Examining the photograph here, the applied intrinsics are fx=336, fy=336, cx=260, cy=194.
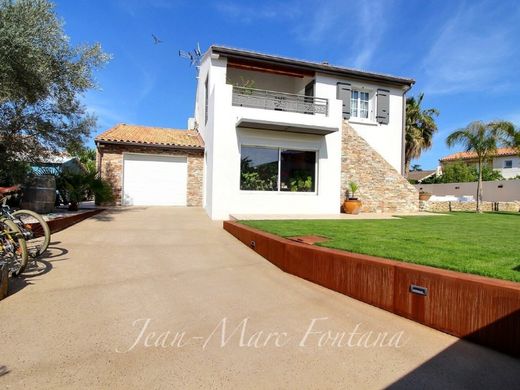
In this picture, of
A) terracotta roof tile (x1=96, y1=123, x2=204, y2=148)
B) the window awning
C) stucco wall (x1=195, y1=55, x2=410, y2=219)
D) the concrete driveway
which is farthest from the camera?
terracotta roof tile (x1=96, y1=123, x2=204, y2=148)

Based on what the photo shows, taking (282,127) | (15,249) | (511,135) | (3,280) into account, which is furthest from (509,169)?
(3,280)

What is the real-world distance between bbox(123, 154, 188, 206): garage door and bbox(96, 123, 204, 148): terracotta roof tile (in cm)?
70

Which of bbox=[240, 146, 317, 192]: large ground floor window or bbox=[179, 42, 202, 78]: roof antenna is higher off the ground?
bbox=[179, 42, 202, 78]: roof antenna

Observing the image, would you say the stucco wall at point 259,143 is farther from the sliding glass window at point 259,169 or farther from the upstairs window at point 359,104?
the upstairs window at point 359,104

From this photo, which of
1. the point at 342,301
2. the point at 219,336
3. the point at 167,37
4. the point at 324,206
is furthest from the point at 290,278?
Answer: the point at 167,37

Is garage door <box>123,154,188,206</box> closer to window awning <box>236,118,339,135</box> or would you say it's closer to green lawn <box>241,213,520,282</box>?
window awning <box>236,118,339,135</box>

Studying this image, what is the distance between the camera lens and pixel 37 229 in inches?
267

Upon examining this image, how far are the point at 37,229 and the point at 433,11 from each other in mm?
13864

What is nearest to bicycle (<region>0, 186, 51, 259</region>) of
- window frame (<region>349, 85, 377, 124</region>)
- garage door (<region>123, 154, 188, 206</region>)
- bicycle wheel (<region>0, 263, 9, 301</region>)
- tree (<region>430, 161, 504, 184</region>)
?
bicycle wheel (<region>0, 263, 9, 301</region>)

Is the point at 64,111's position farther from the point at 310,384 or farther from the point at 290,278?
the point at 310,384

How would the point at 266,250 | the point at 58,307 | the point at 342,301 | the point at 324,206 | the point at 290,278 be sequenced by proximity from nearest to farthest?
the point at 58,307 < the point at 342,301 < the point at 290,278 < the point at 266,250 < the point at 324,206

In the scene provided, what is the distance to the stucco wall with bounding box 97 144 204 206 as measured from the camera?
14.8m

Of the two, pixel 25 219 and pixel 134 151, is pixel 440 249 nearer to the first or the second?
pixel 25 219

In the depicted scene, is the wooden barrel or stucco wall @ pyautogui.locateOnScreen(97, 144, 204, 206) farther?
stucco wall @ pyautogui.locateOnScreen(97, 144, 204, 206)
